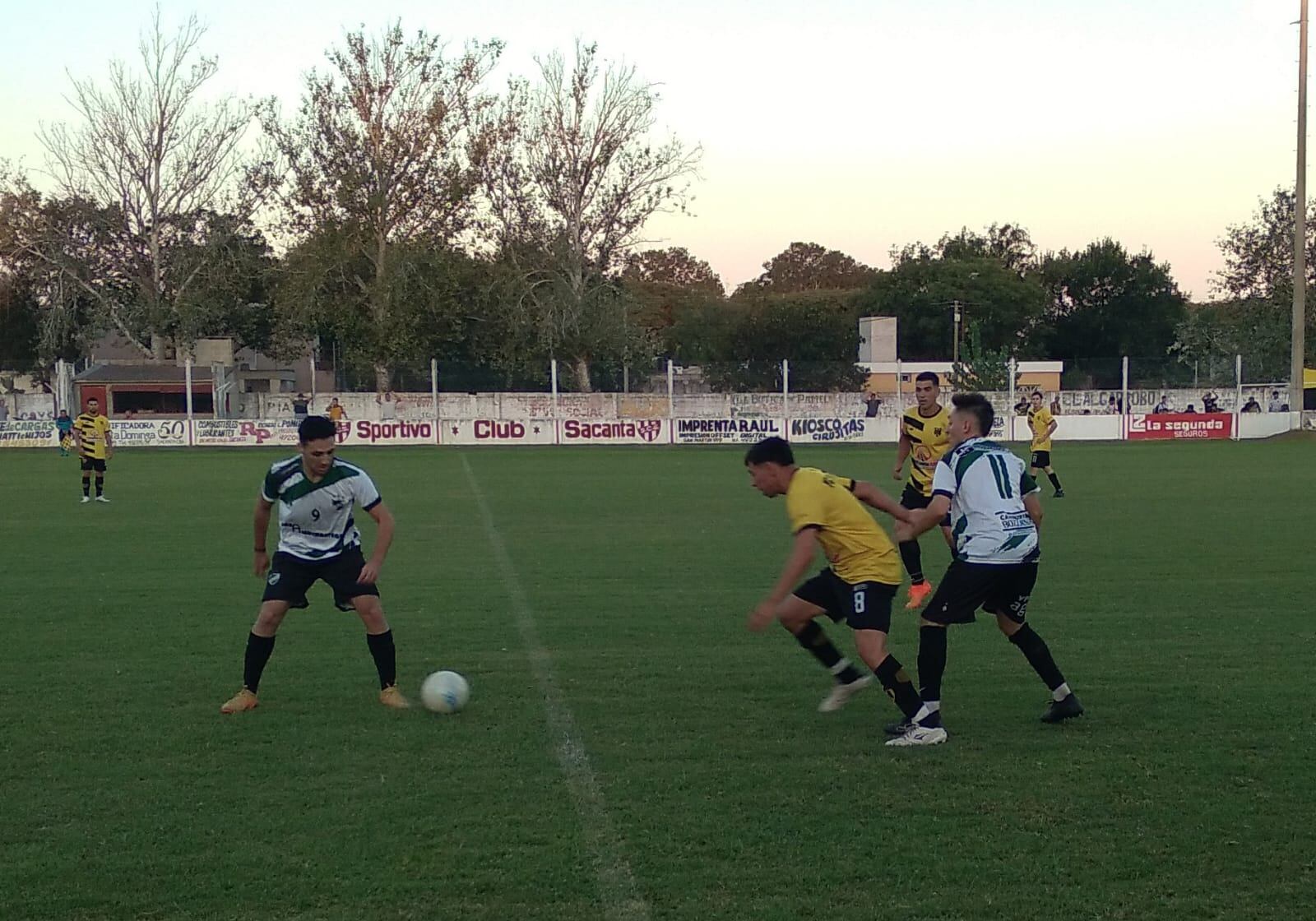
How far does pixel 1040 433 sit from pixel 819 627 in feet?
46.7

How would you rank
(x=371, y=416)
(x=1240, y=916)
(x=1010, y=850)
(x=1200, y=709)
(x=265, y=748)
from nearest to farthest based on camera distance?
1. (x=1240, y=916)
2. (x=1010, y=850)
3. (x=265, y=748)
4. (x=1200, y=709)
5. (x=371, y=416)

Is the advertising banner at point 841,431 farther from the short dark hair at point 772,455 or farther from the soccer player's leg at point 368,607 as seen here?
the short dark hair at point 772,455

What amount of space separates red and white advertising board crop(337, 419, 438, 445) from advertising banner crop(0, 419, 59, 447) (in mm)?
8328

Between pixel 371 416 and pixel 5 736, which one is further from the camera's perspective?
pixel 371 416

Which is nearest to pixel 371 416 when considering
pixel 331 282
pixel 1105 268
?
pixel 331 282

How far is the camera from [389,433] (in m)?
36.8

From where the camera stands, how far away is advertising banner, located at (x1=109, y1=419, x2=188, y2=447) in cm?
3559

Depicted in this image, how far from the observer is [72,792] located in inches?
205

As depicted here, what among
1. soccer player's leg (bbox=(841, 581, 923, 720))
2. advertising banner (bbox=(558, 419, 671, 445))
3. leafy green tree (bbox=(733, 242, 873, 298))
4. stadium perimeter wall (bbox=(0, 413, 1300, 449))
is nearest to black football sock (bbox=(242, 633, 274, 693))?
soccer player's leg (bbox=(841, 581, 923, 720))

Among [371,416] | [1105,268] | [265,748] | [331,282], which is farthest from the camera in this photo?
[1105,268]

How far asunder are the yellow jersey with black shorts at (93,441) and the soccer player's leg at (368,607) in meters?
13.6

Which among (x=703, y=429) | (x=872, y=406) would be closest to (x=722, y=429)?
(x=703, y=429)

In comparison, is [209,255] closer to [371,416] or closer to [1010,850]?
[371,416]

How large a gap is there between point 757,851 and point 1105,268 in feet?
242
